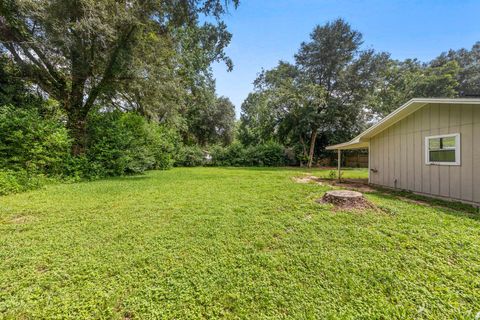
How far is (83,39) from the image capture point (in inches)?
256

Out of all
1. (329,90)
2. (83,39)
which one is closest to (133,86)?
(83,39)

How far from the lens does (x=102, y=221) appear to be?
3.57m

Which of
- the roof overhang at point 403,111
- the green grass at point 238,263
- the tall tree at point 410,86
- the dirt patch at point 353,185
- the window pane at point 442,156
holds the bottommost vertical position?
the green grass at point 238,263

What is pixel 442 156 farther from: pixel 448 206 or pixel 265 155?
pixel 265 155

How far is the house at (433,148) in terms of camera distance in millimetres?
4613

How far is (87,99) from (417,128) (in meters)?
12.6

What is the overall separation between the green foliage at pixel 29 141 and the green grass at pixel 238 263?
2935mm

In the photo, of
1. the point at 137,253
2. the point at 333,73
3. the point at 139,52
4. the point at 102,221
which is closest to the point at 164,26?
the point at 139,52

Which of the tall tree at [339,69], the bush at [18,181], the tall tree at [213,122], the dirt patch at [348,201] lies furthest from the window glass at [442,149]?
the tall tree at [213,122]

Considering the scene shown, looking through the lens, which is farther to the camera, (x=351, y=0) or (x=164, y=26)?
(x=164, y=26)

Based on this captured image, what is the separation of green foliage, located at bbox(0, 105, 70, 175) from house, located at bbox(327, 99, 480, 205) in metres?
11.7

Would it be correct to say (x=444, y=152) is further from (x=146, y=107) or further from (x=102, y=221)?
(x=146, y=107)

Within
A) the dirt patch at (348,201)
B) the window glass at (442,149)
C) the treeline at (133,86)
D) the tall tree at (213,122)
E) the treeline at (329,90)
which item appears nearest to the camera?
the dirt patch at (348,201)

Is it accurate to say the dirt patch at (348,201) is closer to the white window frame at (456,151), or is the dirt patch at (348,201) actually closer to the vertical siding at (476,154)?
the vertical siding at (476,154)
